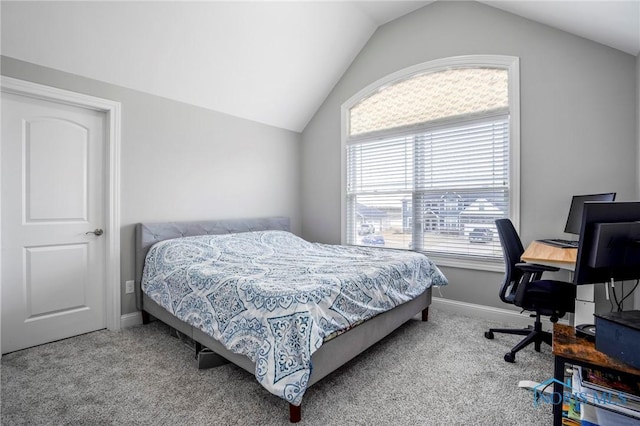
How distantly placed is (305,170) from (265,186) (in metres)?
0.72

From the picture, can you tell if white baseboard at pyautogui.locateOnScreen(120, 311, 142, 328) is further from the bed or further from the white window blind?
the white window blind

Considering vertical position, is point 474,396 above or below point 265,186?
below

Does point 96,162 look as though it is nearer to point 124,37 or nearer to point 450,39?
point 124,37

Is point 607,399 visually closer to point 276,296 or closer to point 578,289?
point 578,289

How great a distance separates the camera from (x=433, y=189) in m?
3.38

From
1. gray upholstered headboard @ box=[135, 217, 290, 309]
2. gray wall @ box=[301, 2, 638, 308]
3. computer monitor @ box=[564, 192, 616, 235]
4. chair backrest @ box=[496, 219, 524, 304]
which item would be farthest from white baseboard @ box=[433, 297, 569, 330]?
gray upholstered headboard @ box=[135, 217, 290, 309]

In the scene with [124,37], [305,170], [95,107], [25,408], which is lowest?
[25,408]

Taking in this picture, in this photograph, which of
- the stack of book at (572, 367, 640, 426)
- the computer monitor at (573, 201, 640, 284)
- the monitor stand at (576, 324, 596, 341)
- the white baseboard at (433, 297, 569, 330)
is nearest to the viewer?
the stack of book at (572, 367, 640, 426)

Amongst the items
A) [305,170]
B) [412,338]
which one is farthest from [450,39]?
[412,338]

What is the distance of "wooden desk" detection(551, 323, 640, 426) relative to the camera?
108cm

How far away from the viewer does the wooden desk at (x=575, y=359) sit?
1080 millimetres

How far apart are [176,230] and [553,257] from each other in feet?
10.3

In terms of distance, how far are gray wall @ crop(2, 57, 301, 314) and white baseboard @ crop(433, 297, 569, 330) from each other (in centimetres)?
235

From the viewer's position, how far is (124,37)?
252cm
